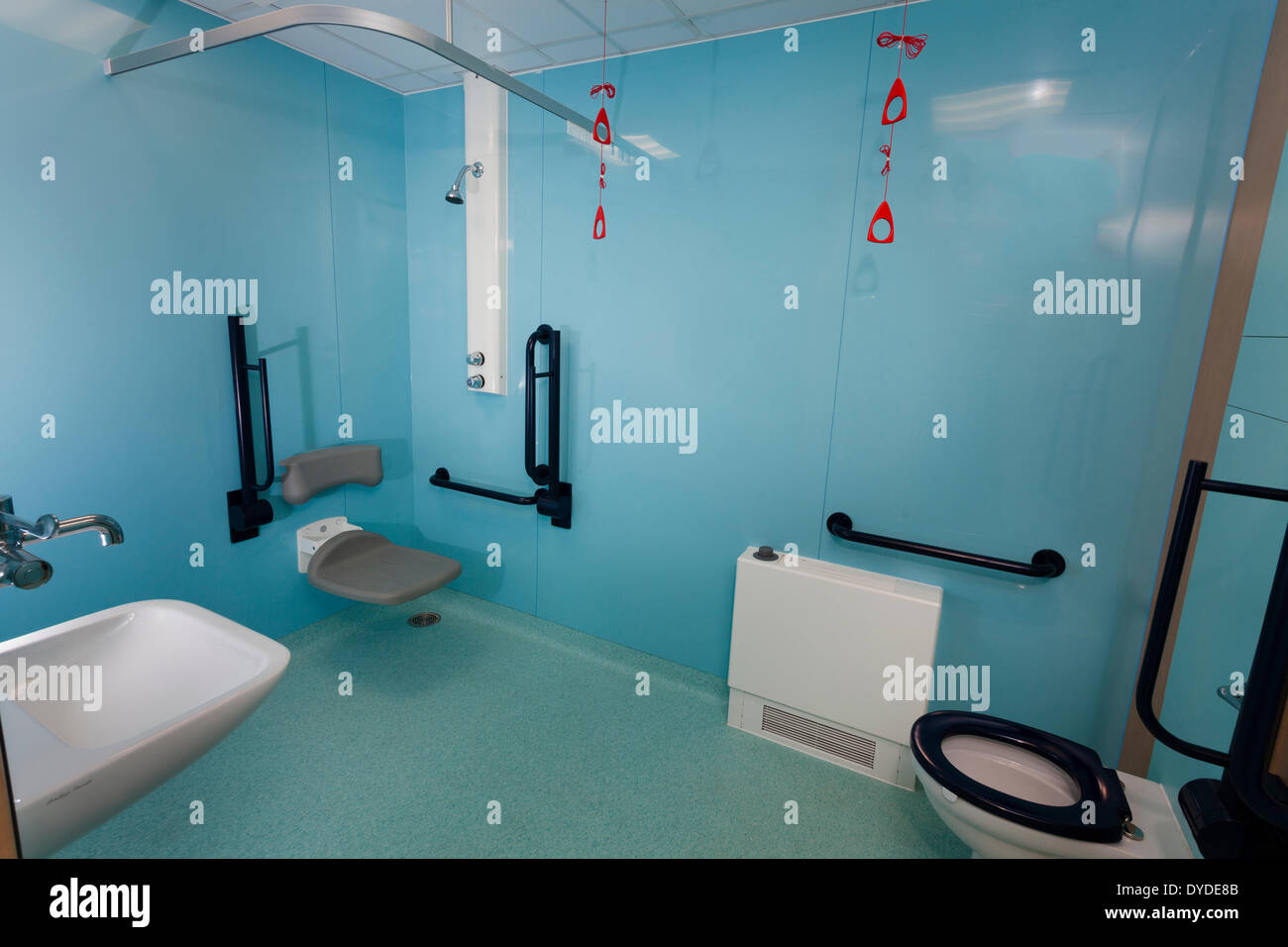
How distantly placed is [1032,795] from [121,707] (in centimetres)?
226

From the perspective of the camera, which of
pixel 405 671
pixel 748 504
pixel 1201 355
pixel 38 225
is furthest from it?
pixel 405 671

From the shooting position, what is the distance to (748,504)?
7.93ft

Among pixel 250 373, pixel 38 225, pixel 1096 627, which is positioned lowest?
pixel 1096 627

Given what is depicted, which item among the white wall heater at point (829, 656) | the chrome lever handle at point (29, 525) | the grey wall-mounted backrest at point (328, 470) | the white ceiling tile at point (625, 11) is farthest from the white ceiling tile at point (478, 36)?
the white wall heater at point (829, 656)

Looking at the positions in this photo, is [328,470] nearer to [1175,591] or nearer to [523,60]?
[523,60]

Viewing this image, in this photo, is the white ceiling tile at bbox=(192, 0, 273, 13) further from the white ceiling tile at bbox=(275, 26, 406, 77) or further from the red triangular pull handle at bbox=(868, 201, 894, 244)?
the red triangular pull handle at bbox=(868, 201, 894, 244)

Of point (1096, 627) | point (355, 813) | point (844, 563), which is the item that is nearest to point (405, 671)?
point (355, 813)

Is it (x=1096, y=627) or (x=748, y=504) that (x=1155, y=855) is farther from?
(x=748, y=504)

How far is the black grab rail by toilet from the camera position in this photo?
2.63m

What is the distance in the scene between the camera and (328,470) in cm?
273

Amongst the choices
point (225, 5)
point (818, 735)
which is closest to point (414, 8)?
point (225, 5)

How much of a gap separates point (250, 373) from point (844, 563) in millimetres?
2450

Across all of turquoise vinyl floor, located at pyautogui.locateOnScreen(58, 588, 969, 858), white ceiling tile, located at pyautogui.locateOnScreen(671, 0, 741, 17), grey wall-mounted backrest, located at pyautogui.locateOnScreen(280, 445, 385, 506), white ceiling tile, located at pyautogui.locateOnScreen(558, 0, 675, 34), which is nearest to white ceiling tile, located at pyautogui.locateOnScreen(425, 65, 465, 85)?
white ceiling tile, located at pyautogui.locateOnScreen(558, 0, 675, 34)

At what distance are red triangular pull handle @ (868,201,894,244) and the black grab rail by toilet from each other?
4.25 ft
